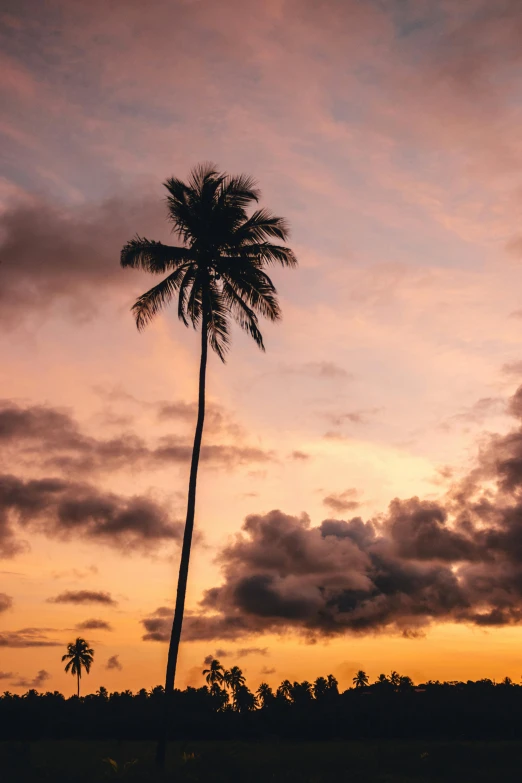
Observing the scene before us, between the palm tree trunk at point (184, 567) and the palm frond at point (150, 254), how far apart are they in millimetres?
3207

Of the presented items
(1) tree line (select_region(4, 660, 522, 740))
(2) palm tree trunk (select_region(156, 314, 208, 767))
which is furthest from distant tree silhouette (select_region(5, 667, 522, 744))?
(2) palm tree trunk (select_region(156, 314, 208, 767))

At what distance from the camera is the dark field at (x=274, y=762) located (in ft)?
71.5

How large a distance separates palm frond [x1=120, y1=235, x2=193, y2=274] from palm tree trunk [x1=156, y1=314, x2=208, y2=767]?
3.21m

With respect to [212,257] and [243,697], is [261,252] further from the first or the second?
[243,697]

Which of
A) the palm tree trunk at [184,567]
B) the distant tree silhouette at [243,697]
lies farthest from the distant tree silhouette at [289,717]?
the palm tree trunk at [184,567]

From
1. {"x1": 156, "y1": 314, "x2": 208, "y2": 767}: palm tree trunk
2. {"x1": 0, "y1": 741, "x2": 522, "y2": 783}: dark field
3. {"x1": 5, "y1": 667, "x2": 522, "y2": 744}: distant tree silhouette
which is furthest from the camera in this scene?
{"x1": 5, "y1": 667, "x2": 522, "y2": 744}: distant tree silhouette

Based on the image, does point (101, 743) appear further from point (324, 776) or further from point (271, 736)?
point (324, 776)

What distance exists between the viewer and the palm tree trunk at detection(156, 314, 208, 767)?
1046 inches

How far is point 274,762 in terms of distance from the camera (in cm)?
5550

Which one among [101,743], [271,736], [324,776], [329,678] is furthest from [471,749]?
[329,678]

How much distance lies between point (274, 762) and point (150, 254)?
42.1 meters

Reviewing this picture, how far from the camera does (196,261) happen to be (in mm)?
31656

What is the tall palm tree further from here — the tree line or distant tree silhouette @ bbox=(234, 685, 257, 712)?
distant tree silhouette @ bbox=(234, 685, 257, 712)

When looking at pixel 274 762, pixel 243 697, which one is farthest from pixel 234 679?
pixel 274 762
